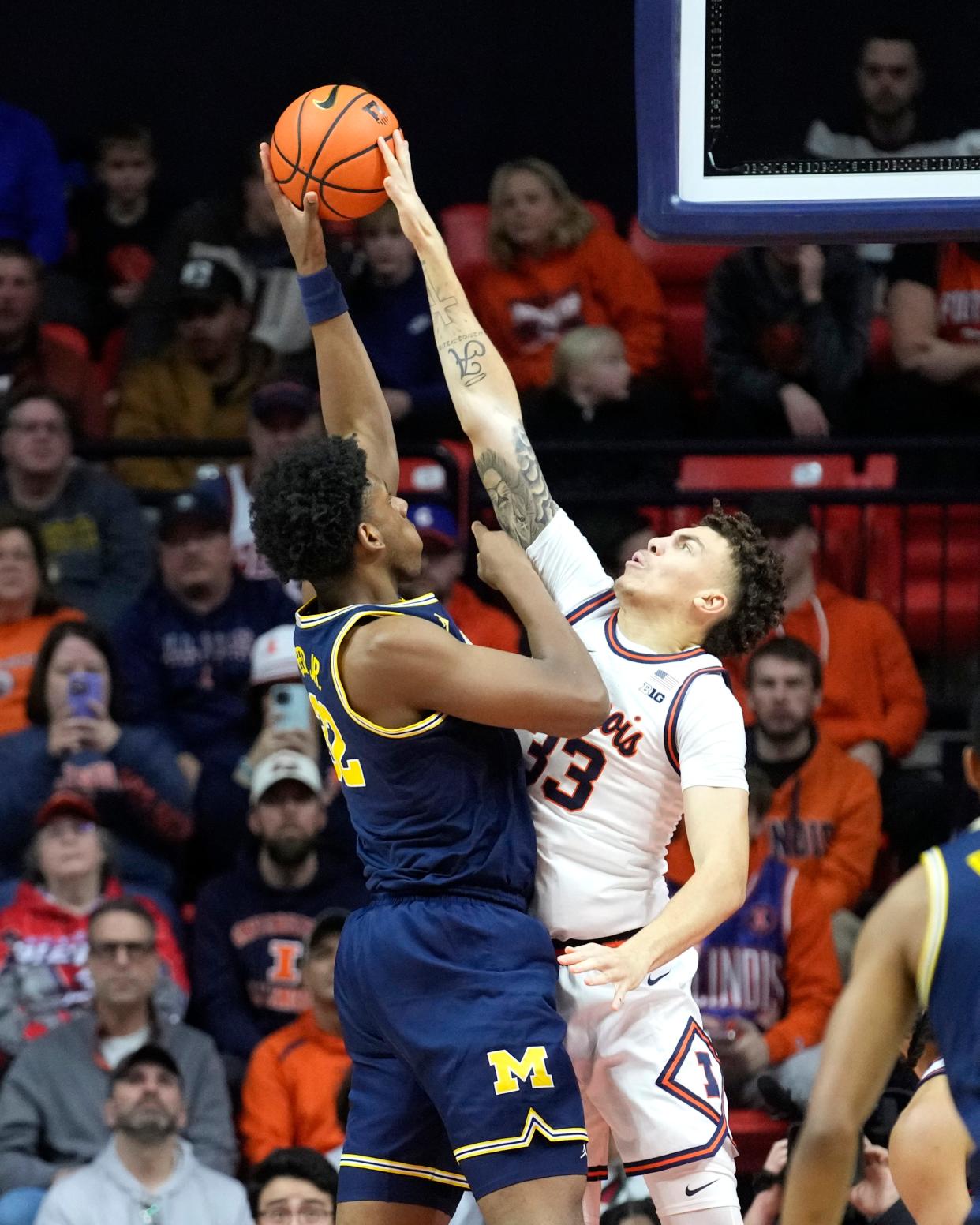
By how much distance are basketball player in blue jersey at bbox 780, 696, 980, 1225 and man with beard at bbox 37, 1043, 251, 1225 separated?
3604 mm

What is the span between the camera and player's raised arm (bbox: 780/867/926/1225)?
309 cm

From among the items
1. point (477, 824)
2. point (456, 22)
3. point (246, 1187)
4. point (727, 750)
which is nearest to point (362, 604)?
point (477, 824)

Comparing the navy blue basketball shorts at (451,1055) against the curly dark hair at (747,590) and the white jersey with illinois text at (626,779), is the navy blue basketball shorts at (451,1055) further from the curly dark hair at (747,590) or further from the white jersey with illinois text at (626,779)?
the curly dark hair at (747,590)

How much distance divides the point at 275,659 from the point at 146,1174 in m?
1.99

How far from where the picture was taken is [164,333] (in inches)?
350

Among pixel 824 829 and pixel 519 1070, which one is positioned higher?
pixel 519 1070

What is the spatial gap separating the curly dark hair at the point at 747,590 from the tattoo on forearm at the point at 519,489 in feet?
1.20

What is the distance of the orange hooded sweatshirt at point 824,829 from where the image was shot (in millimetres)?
7332

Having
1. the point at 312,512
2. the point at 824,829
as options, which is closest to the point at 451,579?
the point at 824,829

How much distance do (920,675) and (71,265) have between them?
4.37 m

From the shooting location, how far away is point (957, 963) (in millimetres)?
3094

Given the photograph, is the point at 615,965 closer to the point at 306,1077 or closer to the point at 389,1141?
the point at 389,1141

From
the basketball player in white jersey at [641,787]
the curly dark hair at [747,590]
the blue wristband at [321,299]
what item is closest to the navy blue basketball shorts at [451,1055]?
the basketball player in white jersey at [641,787]

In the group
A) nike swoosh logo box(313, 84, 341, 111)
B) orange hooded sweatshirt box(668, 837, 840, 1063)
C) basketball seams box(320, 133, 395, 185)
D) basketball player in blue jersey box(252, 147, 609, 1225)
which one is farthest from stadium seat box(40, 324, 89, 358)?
basketball player in blue jersey box(252, 147, 609, 1225)
